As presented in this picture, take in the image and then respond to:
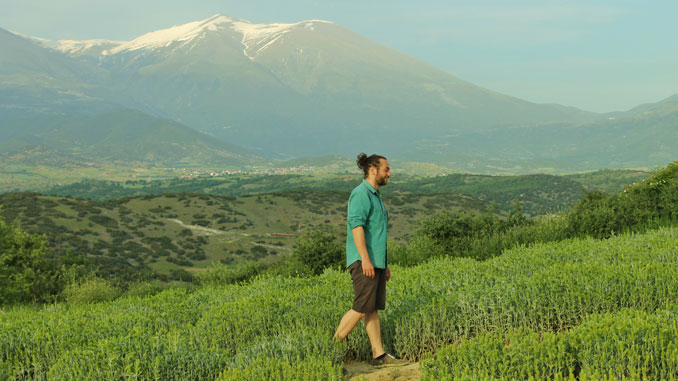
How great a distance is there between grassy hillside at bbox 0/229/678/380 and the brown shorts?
50 centimetres

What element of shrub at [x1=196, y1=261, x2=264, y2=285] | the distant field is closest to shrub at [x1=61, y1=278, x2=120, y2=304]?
shrub at [x1=196, y1=261, x2=264, y2=285]

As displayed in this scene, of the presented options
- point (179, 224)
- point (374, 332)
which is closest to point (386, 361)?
point (374, 332)

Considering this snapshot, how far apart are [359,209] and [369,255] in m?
0.56

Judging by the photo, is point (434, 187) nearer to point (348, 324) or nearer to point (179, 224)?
point (179, 224)

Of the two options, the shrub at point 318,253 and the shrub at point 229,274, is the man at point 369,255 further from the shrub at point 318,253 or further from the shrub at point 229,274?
the shrub at point 229,274

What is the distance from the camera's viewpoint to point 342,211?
77.2m

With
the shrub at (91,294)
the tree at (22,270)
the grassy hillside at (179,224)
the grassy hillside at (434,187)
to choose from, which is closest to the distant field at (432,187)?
the grassy hillside at (434,187)

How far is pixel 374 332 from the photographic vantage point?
19.7ft

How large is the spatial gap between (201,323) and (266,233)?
58.5m

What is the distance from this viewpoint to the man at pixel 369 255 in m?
5.84

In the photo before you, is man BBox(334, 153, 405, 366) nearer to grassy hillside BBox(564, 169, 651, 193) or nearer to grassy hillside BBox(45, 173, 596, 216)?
grassy hillside BBox(45, 173, 596, 216)

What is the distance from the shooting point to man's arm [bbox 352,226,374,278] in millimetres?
5715

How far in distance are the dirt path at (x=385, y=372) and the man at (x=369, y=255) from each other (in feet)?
0.68

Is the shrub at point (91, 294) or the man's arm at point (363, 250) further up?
the man's arm at point (363, 250)
